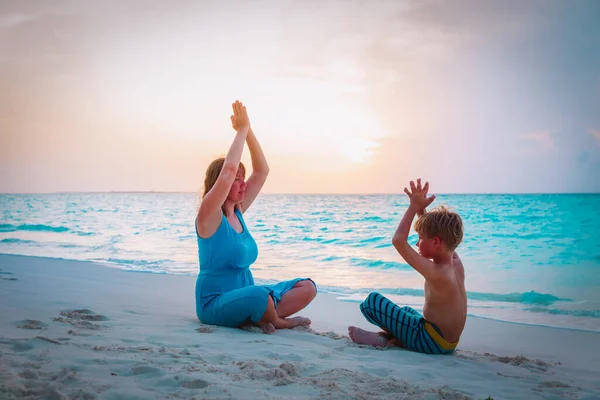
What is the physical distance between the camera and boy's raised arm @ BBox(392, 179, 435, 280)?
346 cm

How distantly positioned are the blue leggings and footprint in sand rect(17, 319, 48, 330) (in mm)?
2412

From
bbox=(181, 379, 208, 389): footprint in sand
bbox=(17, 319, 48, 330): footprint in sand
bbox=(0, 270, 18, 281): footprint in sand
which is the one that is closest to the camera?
bbox=(181, 379, 208, 389): footprint in sand

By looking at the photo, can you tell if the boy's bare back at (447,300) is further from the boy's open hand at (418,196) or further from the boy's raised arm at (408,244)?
the boy's open hand at (418,196)

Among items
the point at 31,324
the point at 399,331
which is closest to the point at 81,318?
the point at 31,324

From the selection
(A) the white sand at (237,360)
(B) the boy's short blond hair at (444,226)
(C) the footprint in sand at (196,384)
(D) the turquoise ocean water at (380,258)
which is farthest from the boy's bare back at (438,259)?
(D) the turquoise ocean water at (380,258)

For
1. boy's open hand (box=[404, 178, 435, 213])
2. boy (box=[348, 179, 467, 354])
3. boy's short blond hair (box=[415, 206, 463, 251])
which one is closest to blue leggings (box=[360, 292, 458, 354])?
boy (box=[348, 179, 467, 354])

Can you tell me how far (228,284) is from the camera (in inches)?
166

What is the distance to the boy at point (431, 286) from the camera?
354 centimetres

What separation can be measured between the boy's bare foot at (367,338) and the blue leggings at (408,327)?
0.10 meters

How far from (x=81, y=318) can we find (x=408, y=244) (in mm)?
2748

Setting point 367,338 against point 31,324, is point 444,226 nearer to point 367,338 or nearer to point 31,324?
point 367,338

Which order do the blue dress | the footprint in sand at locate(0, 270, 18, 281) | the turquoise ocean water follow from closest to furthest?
the blue dress, the footprint in sand at locate(0, 270, 18, 281), the turquoise ocean water

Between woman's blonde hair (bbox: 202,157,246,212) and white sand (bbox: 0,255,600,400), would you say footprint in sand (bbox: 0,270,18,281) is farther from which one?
woman's blonde hair (bbox: 202,157,246,212)

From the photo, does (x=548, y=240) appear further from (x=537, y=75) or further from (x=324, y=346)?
(x=324, y=346)
